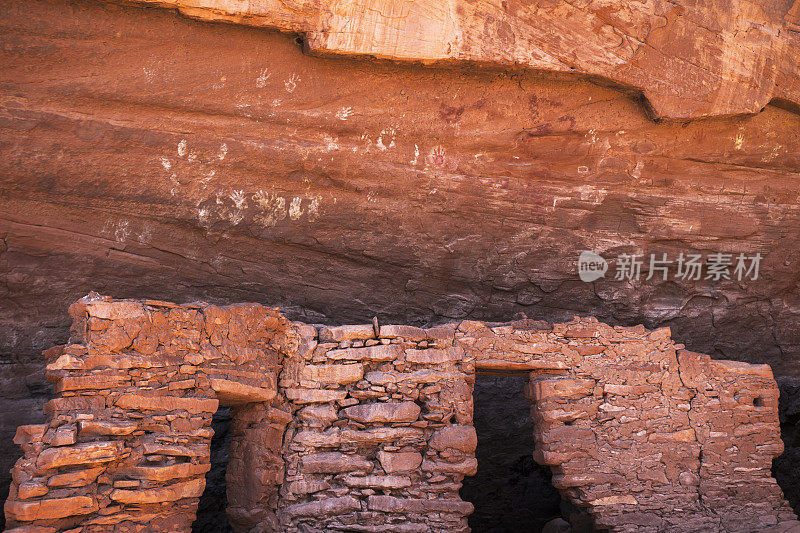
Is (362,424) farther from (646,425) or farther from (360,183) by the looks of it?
(646,425)

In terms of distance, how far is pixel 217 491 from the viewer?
6332 millimetres

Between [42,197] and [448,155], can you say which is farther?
[448,155]

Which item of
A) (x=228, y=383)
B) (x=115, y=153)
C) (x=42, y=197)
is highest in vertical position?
(x=115, y=153)

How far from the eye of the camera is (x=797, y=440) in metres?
7.29

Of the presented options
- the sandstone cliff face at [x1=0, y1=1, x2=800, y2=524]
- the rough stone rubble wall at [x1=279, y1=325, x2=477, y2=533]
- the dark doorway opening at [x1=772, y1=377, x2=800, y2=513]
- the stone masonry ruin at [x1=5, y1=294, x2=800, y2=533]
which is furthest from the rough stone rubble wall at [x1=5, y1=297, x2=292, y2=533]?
the dark doorway opening at [x1=772, y1=377, x2=800, y2=513]

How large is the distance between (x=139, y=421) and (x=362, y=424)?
1589 millimetres

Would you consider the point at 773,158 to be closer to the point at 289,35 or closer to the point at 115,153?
the point at 289,35

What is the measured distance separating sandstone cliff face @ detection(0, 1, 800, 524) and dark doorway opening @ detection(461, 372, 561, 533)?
1038 millimetres

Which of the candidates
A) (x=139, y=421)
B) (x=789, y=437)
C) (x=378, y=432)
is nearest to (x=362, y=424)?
(x=378, y=432)

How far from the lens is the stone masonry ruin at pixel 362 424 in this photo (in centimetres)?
412

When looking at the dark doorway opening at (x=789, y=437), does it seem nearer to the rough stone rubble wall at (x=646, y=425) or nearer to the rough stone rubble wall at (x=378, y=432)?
the rough stone rubble wall at (x=646, y=425)

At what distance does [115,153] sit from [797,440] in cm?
733

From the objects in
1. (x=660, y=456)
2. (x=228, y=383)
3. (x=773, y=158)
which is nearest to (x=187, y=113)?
(x=228, y=383)

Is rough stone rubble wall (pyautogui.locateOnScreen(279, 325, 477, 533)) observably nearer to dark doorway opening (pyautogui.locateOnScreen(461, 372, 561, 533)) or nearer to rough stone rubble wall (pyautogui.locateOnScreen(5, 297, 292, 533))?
rough stone rubble wall (pyautogui.locateOnScreen(5, 297, 292, 533))
